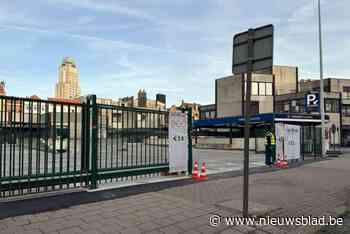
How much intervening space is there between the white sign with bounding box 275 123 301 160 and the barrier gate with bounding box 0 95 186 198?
8224 millimetres

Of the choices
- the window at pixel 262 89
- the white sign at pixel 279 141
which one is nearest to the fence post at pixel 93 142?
the white sign at pixel 279 141

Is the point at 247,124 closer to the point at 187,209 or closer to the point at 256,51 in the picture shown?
the point at 256,51

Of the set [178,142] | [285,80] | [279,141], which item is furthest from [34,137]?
[285,80]

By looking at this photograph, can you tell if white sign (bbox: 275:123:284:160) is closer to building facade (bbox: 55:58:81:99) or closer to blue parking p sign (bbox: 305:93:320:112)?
blue parking p sign (bbox: 305:93:320:112)

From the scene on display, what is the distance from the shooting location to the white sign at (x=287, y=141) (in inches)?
626

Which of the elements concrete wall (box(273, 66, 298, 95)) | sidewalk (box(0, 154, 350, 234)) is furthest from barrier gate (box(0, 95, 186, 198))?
concrete wall (box(273, 66, 298, 95))

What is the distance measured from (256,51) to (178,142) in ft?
18.3

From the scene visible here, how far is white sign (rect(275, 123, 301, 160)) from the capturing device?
15.9 meters

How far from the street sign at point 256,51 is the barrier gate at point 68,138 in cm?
412

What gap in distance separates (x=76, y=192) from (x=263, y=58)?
5.52m

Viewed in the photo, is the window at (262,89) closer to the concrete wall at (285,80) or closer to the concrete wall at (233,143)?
the concrete wall at (285,80)

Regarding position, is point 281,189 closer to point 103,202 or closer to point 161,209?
point 161,209

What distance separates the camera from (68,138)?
7.94m

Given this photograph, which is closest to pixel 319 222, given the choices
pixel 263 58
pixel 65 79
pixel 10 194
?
pixel 263 58
